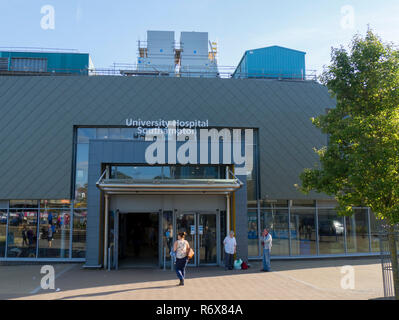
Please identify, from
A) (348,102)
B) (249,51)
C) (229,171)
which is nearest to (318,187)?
(348,102)

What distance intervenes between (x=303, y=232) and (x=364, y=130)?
34.6 ft

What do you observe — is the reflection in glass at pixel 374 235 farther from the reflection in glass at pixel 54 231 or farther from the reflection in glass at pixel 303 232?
the reflection in glass at pixel 54 231

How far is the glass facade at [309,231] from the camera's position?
18.4 metres

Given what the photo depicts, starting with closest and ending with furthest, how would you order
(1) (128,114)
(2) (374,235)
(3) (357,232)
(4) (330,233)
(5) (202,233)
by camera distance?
(5) (202,233) → (1) (128,114) → (4) (330,233) → (3) (357,232) → (2) (374,235)

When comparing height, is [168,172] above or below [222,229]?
above

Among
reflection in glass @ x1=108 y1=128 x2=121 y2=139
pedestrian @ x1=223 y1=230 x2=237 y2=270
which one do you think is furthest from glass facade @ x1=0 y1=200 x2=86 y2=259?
pedestrian @ x1=223 y1=230 x2=237 y2=270

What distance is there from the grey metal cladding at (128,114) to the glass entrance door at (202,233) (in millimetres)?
4037

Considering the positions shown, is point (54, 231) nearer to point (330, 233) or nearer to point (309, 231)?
point (309, 231)

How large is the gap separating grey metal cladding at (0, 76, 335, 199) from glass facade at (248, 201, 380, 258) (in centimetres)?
101

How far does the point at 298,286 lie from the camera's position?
11.0 m

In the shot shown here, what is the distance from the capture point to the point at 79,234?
17.6 m

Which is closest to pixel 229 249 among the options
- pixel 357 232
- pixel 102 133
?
pixel 102 133
